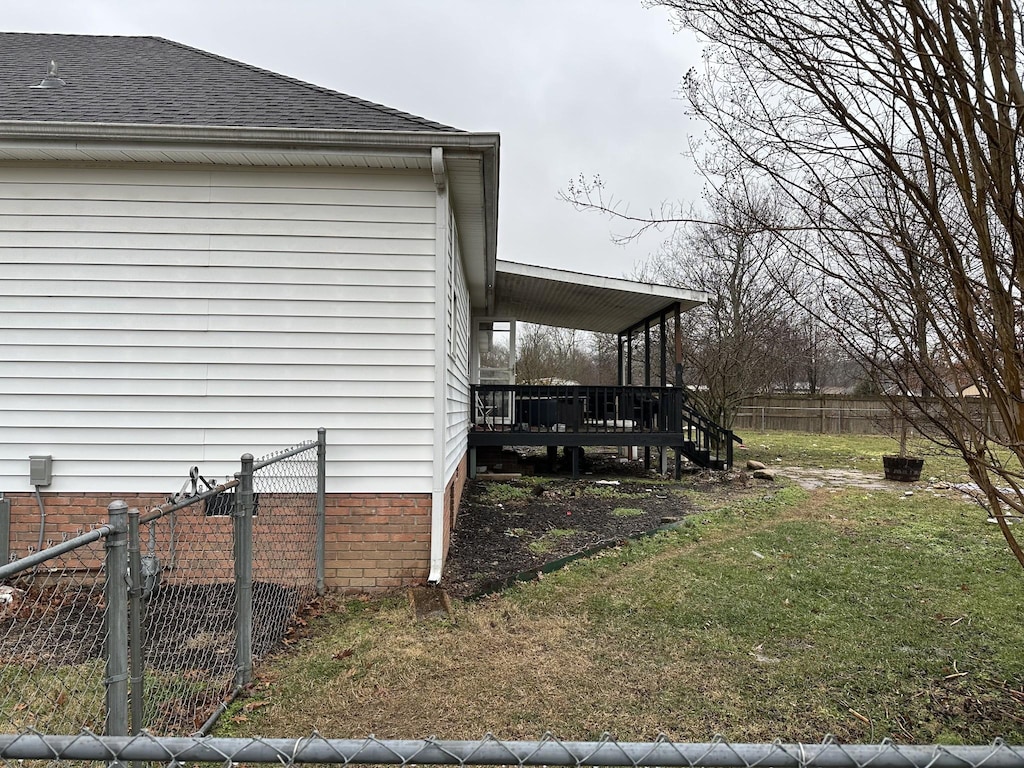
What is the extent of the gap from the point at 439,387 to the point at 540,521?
10.8 feet

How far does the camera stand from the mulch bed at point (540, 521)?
5594 millimetres

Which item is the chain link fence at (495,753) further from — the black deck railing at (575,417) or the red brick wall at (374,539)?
the black deck railing at (575,417)

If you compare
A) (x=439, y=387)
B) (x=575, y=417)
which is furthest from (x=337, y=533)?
(x=575, y=417)

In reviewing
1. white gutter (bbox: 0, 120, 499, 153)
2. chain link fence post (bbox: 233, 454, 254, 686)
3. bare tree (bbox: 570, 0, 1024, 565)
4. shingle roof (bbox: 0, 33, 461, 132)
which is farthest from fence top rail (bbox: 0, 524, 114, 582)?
shingle roof (bbox: 0, 33, 461, 132)

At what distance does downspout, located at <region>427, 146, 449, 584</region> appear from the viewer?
5.04m

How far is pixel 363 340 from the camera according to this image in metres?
5.08

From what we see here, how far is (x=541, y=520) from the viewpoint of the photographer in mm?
7785

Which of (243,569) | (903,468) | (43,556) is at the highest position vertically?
(43,556)

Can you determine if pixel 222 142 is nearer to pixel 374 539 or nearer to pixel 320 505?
pixel 320 505

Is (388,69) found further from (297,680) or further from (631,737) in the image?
(631,737)

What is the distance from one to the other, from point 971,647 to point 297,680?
413 cm

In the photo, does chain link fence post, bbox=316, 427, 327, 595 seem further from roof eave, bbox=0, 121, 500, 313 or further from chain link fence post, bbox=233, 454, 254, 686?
roof eave, bbox=0, 121, 500, 313

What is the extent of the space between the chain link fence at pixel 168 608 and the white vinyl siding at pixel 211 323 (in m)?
0.47

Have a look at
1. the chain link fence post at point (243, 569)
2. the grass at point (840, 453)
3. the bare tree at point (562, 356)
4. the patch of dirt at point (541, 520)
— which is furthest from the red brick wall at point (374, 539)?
the bare tree at point (562, 356)
